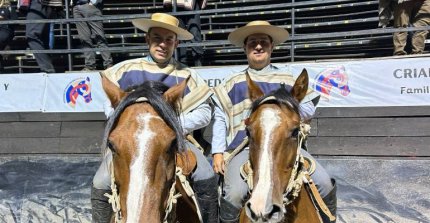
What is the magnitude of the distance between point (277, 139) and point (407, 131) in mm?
3689

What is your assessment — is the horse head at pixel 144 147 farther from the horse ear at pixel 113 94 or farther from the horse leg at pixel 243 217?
the horse leg at pixel 243 217

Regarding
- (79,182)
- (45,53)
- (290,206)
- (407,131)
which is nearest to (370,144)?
(407,131)

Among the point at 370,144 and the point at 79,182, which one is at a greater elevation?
the point at 370,144

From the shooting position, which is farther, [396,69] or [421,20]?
[421,20]

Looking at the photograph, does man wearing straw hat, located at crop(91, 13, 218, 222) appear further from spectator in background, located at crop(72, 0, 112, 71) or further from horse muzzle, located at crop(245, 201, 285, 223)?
spectator in background, located at crop(72, 0, 112, 71)

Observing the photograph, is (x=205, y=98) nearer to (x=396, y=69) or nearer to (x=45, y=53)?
(x=396, y=69)

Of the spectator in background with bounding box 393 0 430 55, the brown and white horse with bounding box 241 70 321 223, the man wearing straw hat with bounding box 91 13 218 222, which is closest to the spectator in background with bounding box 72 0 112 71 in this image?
the man wearing straw hat with bounding box 91 13 218 222

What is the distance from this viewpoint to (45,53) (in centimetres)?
780

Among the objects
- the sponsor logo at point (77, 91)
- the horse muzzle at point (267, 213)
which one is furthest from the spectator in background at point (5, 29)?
the horse muzzle at point (267, 213)

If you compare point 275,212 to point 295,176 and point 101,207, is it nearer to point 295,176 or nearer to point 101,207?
point 295,176

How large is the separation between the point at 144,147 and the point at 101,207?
3.49 feet

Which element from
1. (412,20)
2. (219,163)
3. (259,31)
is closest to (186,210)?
(219,163)

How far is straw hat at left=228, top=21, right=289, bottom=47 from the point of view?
4031 millimetres

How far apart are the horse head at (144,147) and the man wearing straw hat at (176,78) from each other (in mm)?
721
